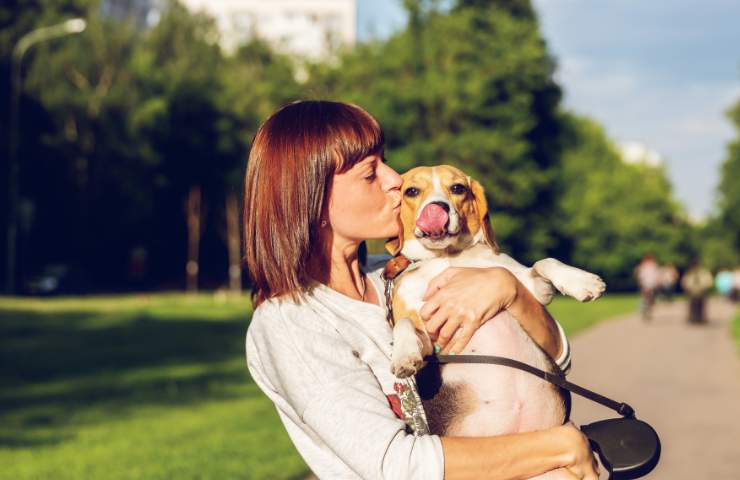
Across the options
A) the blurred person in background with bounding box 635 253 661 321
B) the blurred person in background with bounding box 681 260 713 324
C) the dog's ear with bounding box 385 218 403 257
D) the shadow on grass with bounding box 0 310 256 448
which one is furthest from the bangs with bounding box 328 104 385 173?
the blurred person in background with bounding box 635 253 661 321

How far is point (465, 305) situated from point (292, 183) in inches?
22.3

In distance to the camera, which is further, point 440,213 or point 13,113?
point 13,113

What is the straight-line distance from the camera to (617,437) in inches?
92.7

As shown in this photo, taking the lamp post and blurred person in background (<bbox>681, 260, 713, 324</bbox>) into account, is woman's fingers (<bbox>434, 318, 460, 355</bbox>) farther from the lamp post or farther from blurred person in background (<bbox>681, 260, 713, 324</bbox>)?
the lamp post

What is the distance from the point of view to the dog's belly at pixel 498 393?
2.41m

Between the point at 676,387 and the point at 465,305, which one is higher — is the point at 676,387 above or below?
below

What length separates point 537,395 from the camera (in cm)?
242

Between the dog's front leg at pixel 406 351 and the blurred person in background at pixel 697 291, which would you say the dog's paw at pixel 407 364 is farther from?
the blurred person in background at pixel 697 291

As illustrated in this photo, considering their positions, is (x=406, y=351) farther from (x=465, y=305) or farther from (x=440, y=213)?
(x=440, y=213)

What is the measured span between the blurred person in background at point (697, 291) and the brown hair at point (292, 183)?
24.5m

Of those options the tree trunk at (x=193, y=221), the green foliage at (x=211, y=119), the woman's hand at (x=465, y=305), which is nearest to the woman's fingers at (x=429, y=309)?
the woman's hand at (x=465, y=305)

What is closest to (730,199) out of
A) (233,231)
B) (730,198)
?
(730,198)

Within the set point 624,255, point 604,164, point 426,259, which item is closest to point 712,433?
point 426,259

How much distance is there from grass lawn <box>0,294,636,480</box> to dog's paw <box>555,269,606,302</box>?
5.55m
